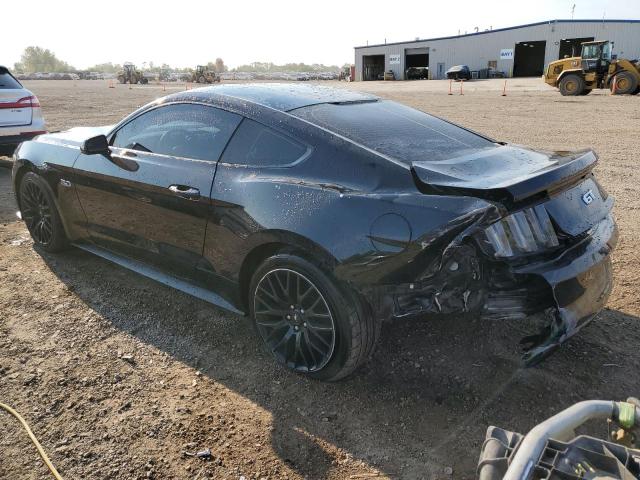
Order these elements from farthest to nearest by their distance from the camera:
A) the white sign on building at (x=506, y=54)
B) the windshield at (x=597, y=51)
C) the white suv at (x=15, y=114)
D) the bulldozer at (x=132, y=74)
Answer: the bulldozer at (x=132, y=74)
the white sign on building at (x=506, y=54)
the windshield at (x=597, y=51)
the white suv at (x=15, y=114)

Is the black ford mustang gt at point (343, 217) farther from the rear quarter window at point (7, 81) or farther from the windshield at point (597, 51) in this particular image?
the windshield at point (597, 51)

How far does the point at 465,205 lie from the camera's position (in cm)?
230

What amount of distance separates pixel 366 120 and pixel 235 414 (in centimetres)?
188

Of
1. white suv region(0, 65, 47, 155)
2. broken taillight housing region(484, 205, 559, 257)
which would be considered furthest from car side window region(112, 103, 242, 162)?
white suv region(0, 65, 47, 155)

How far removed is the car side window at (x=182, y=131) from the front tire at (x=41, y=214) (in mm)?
1067

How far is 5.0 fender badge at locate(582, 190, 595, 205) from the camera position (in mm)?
2764

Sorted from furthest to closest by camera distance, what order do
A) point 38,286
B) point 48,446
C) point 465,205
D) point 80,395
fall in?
point 38,286 → point 80,395 → point 48,446 → point 465,205

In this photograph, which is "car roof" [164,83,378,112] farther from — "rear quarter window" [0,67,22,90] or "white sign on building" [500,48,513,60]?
"white sign on building" [500,48,513,60]

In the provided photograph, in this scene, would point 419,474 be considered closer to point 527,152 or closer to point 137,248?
point 527,152

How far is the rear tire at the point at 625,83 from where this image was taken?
21766mm

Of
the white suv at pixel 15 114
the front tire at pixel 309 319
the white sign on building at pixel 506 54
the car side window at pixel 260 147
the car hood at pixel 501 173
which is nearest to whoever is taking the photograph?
the car hood at pixel 501 173

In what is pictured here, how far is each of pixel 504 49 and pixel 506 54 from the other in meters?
0.57

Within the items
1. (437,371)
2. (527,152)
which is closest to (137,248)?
(437,371)

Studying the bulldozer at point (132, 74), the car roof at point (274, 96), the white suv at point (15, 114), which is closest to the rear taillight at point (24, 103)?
the white suv at point (15, 114)
